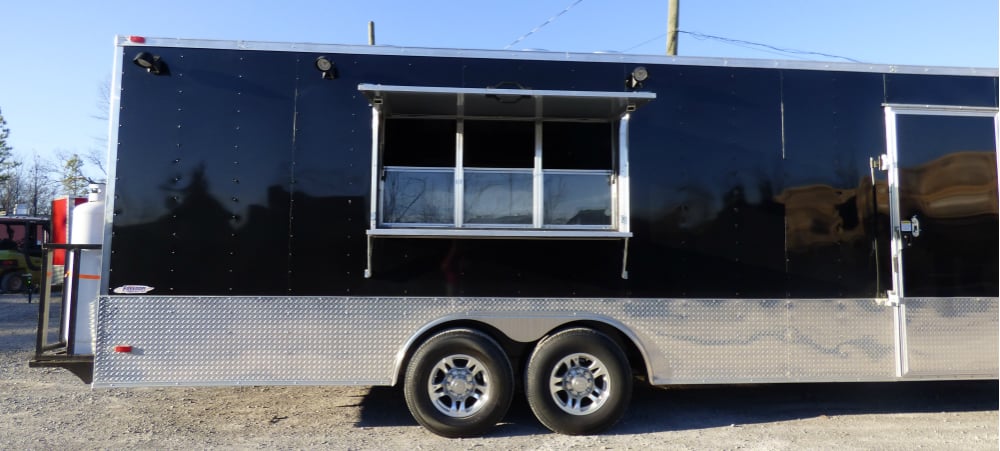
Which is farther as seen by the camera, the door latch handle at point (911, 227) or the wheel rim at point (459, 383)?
the door latch handle at point (911, 227)

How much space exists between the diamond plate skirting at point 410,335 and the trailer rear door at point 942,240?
18 cm

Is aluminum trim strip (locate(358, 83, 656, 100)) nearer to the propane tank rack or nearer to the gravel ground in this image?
the gravel ground

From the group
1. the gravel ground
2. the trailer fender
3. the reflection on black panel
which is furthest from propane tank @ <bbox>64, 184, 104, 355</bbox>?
the reflection on black panel

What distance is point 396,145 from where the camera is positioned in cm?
448

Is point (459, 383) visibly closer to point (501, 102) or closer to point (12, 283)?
point (501, 102)

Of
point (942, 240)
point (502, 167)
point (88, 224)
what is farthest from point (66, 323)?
point (942, 240)

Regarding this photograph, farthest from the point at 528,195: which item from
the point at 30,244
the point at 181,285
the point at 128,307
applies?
the point at 30,244

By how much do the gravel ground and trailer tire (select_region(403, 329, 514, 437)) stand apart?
0.15 m

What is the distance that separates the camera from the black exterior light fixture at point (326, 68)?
4.28m

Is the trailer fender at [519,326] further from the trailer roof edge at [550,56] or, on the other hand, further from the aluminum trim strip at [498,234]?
the trailer roof edge at [550,56]

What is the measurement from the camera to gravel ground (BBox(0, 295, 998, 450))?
4.25 meters

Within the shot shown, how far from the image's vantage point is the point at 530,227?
439 cm

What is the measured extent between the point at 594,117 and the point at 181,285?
3310 mm

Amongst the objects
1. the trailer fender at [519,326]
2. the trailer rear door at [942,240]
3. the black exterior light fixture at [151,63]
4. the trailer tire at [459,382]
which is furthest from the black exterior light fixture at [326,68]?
the trailer rear door at [942,240]
